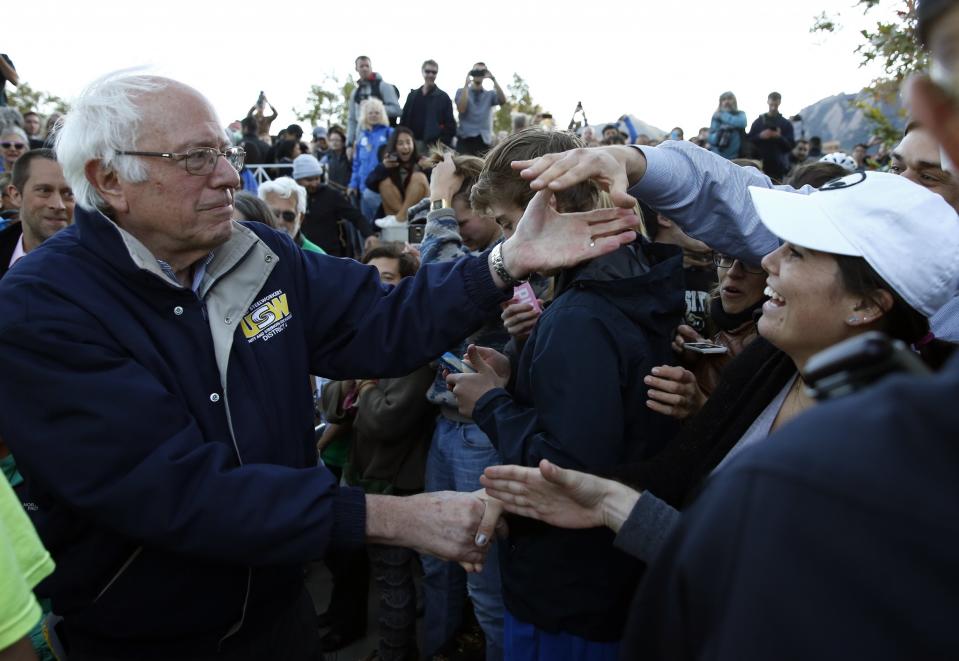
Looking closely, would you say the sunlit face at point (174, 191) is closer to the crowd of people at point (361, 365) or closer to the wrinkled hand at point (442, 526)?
the crowd of people at point (361, 365)

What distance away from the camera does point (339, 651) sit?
3.99 m

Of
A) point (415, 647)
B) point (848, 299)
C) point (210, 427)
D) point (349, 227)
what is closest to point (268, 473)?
point (210, 427)

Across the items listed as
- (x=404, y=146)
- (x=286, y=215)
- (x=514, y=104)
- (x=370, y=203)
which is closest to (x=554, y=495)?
(x=286, y=215)

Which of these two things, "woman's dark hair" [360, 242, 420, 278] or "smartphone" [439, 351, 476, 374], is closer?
"smartphone" [439, 351, 476, 374]

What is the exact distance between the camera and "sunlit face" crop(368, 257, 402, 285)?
408 cm

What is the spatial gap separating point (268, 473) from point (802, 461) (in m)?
1.42

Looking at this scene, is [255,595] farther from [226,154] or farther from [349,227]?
[349,227]

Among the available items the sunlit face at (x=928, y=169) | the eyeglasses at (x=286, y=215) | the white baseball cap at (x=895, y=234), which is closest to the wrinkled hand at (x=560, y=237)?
the white baseball cap at (x=895, y=234)

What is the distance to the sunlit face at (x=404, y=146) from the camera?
8.74m

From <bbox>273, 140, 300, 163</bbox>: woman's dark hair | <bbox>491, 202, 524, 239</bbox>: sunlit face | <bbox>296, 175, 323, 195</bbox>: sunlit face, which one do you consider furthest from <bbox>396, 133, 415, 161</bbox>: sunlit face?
<bbox>491, 202, 524, 239</bbox>: sunlit face

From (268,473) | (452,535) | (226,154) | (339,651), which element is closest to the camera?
(268,473)

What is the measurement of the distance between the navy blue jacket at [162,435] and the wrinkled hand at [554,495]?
1.39ft

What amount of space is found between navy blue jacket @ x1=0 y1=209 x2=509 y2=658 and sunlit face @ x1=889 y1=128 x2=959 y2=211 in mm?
2587

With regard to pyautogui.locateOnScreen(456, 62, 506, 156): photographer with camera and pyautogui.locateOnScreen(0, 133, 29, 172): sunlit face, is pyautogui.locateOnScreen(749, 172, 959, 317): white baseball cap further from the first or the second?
pyautogui.locateOnScreen(456, 62, 506, 156): photographer with camera
